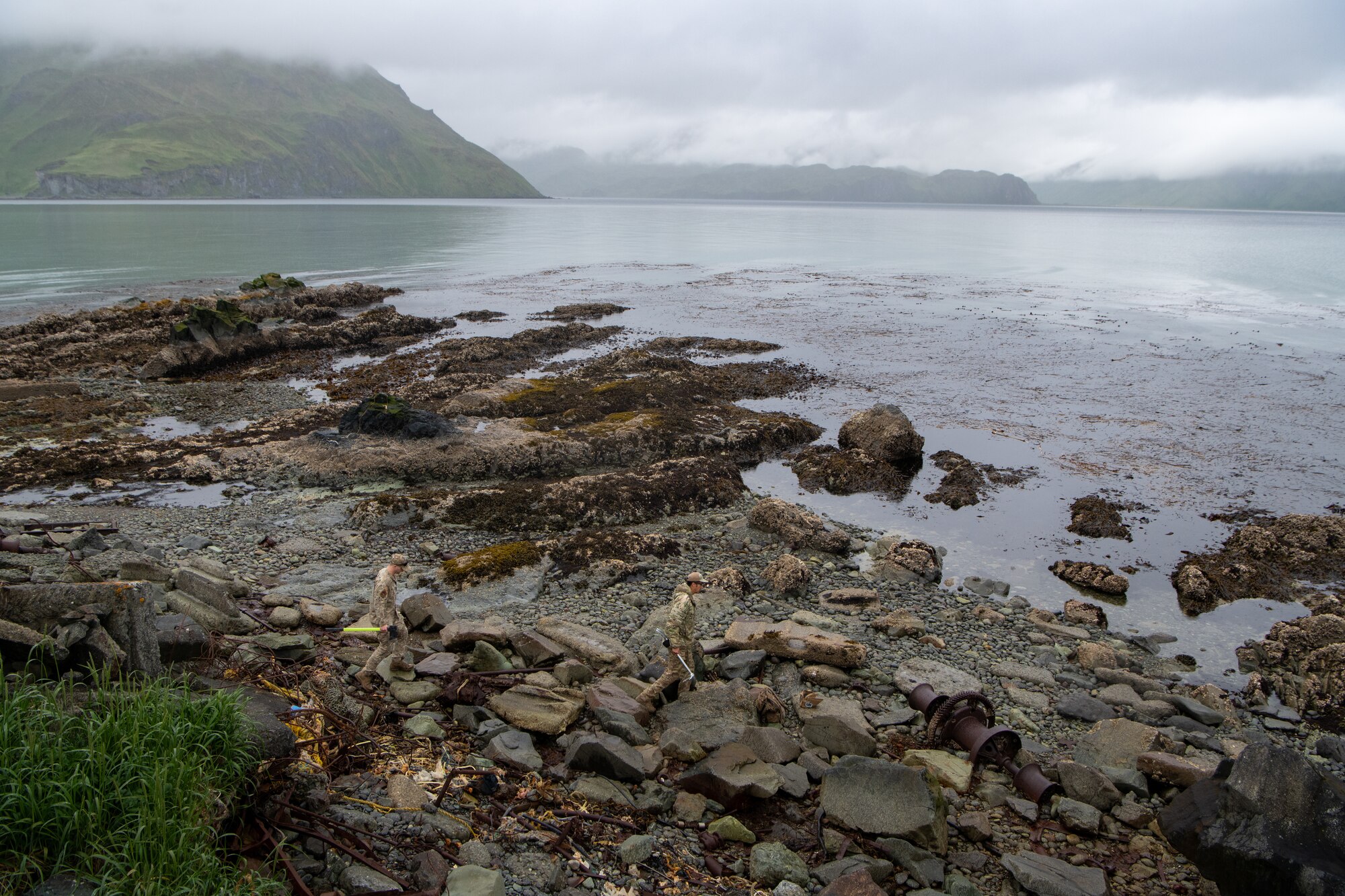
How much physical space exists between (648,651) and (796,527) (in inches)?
269

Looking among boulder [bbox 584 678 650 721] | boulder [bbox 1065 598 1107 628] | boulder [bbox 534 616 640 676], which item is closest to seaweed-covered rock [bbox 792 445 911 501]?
boulder [bbox 1065 598 1107 628]

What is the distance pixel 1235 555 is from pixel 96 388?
4081 cm

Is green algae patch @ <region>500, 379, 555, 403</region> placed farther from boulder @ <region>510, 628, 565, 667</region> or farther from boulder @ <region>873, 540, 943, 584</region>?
boulder @ <region>510, 628, 565, 667</region>

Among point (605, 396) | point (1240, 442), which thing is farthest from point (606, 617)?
point (1240, 442)

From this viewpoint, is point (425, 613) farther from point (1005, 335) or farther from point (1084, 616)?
point (1005, 335)

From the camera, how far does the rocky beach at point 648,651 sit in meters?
8.16

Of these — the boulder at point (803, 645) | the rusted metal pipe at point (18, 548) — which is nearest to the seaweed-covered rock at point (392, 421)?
the rusted metal pipe at point (18, 548)

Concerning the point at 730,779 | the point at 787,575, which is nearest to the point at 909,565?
the point at 787,575

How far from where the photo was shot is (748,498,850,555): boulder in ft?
63.3

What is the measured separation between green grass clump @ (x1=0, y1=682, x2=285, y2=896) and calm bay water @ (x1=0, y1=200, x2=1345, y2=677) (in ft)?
54.5

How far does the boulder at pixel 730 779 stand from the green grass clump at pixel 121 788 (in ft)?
15.6

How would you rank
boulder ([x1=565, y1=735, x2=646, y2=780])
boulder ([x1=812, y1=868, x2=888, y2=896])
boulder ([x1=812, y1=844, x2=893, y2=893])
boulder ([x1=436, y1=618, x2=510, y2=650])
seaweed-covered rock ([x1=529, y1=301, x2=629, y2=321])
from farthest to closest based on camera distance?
1. seaweed-covered rock ([x1=529, y1=301, x2=629, y2=321])
2. boulder ([x1=436, y1=618, x2=510, y2=650])
3. boulder ([x1=565, y1=735, x2=646, y2=780])
4. boulder ([x1=812, y1=844, x2=893, y2=893])
5. boulder ([x1=812, y1=868, x2=888, y2=896])

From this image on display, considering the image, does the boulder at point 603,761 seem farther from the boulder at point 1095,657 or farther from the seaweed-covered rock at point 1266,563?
the seaweed-covered rock at point 1266,563

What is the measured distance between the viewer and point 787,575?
17.2 metres
